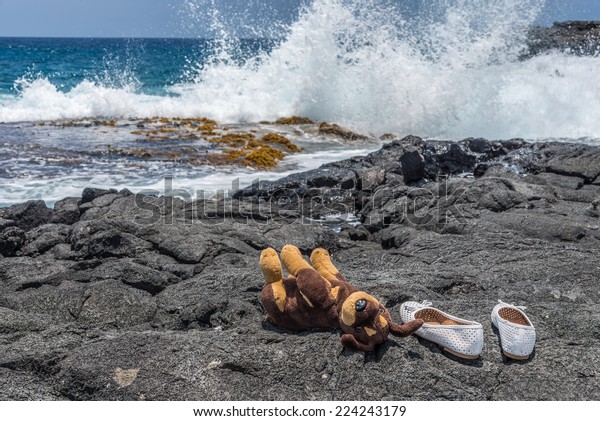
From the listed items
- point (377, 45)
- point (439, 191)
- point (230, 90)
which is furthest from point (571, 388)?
point (230, 90)

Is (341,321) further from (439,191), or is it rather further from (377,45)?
(377,45)

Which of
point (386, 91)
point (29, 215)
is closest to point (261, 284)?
point (29, 215)

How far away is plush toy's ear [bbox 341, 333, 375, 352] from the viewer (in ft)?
9.05

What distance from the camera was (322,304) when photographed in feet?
9.65

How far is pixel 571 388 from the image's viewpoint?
2.65 meters

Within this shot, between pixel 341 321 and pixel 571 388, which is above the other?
pixel 341 321

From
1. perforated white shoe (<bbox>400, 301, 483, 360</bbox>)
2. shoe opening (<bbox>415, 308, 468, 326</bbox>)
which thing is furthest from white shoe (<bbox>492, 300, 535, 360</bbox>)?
shoe opening (<bbox>415, 308, 468, 326</bbox>)

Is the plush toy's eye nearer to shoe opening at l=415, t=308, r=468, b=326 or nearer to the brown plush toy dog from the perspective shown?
the brown plush toy dog

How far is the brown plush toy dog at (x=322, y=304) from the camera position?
2.76m

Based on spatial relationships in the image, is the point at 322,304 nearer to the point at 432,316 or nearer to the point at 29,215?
the point at 432,316

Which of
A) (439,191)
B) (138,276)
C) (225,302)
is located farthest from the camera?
(439,191)
